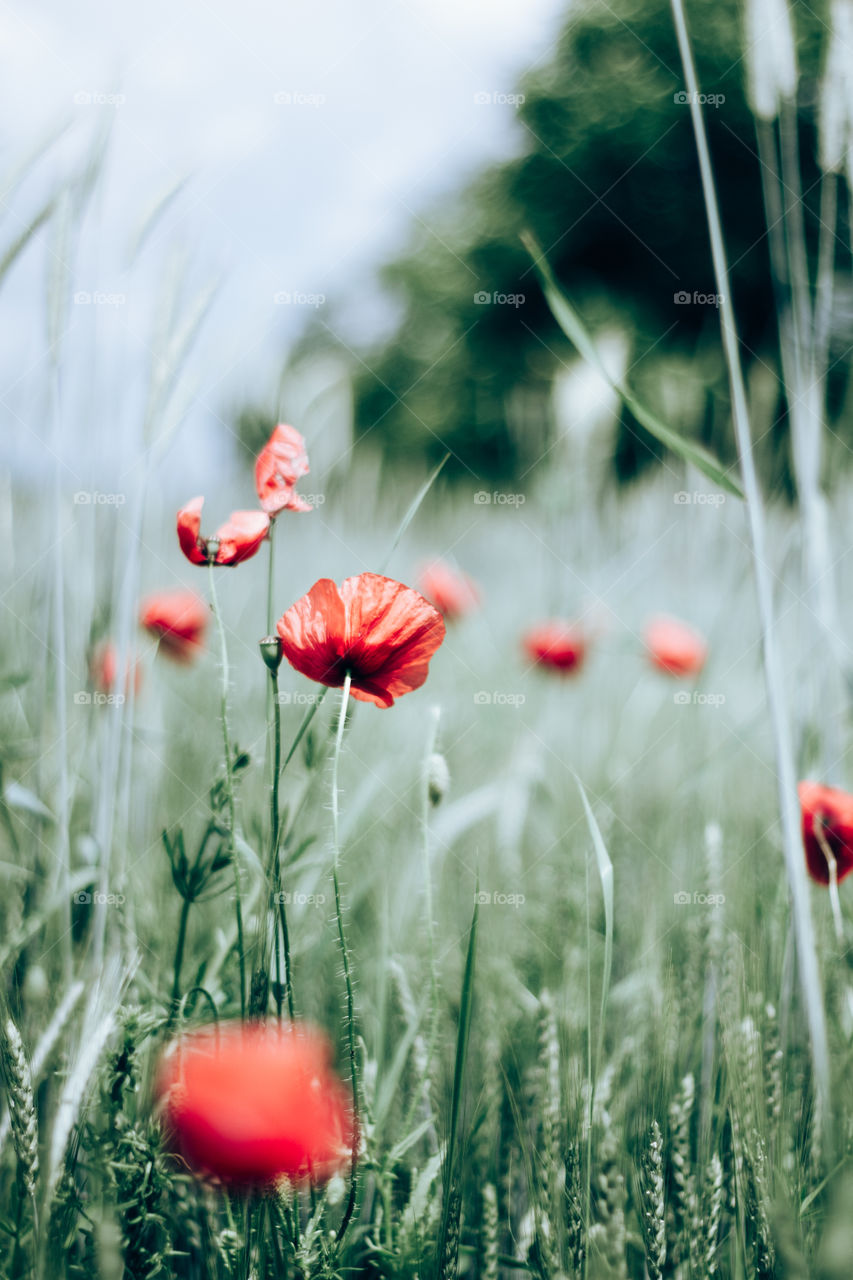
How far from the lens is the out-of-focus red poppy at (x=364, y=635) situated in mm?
441

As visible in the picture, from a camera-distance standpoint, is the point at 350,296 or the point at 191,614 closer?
the point at 191,614

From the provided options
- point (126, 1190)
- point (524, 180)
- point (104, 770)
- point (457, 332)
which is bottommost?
point (126, 1190)

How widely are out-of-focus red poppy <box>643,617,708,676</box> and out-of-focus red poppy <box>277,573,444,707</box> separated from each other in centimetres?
74

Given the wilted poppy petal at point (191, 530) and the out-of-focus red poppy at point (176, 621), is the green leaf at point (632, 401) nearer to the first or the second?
the wilted poppy petal at point (191, 530)

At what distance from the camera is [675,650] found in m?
1.16

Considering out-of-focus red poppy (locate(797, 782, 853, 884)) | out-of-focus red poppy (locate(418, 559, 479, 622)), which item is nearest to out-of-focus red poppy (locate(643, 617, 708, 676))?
out-of-focus red poppy (locate(418, 559, 479, 622))

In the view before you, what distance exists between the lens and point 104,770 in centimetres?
54

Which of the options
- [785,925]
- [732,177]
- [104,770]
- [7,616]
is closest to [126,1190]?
[104,770]

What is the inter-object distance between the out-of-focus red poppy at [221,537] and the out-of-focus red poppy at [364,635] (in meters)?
0.05

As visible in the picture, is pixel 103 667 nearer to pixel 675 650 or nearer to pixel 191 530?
pixel 191 530

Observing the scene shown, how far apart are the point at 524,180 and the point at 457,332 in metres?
1.66

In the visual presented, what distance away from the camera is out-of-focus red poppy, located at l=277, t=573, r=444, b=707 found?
0.44 metres

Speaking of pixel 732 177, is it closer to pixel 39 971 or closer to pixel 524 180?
pixel 524 180

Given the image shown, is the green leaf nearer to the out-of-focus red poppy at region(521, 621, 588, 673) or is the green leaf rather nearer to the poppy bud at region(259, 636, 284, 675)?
the poppy bud at region(259, 636, 284, 675)
